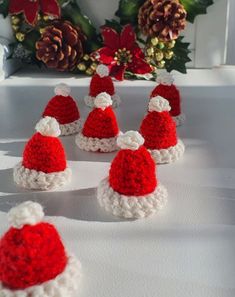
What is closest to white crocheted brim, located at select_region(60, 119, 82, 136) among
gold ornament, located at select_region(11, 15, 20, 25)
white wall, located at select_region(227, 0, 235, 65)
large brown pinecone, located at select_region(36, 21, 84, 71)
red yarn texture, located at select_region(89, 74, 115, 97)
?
red yarn texture, located at select_region(89, 74, 115, 97)

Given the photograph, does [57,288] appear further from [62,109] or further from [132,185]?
[62,109]

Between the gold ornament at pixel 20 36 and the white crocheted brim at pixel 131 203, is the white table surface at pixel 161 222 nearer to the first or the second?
the white crocheted brim at pixel 131 203

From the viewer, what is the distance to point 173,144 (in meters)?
0.69

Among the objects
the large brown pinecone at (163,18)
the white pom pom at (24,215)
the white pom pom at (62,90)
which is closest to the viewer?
the white pom pom at (24,215)

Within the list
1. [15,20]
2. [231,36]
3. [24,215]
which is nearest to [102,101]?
[24,215]

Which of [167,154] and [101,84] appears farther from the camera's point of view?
[101,84]

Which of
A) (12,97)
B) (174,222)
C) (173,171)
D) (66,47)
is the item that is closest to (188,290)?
(174,222)

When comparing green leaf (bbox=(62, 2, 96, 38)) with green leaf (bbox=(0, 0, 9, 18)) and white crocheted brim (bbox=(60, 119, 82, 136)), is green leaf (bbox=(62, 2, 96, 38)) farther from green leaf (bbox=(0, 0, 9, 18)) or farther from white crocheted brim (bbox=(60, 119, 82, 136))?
white crocheted brim (bbox=(60, 119, 82, 136))

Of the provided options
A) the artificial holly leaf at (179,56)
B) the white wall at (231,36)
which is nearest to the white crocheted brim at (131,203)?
the artificial holly leaf at (179,56)

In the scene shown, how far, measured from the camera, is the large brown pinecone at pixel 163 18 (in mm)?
1062

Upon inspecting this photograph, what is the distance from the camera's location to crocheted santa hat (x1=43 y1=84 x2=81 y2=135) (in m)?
0.78

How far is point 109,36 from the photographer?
1.10m

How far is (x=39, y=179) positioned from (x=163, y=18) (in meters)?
0.61

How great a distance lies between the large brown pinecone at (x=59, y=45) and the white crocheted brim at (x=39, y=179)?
52 cm
